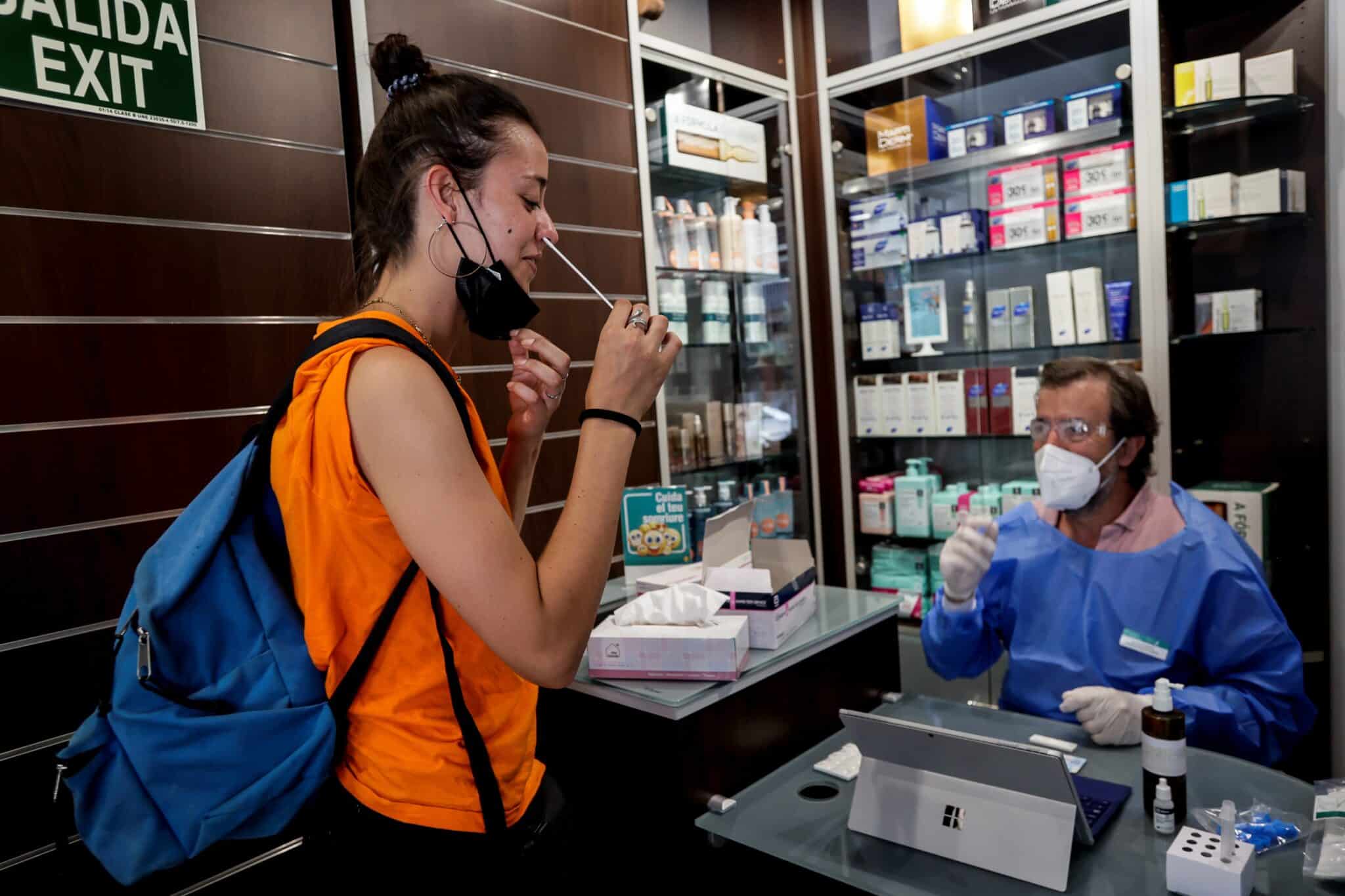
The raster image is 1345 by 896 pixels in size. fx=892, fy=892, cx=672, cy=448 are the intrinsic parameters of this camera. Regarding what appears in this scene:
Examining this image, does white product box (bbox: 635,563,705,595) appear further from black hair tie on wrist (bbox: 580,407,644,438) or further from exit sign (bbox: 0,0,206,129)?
exit sign (bbox: 0,0,206,129)

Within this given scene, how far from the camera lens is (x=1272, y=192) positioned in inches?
119

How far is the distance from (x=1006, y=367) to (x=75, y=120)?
130 inches

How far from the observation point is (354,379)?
3.38 ft

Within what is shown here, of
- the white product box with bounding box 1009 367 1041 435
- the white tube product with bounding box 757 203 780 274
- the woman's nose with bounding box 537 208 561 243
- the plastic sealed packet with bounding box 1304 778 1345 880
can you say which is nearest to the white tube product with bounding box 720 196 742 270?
the white tube product with bounding box 757 203 780 274

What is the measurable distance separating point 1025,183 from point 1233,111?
74cm

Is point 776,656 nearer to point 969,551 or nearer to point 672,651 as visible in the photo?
point 672,651

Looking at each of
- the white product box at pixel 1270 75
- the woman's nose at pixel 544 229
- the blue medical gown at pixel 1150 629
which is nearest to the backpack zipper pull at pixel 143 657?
the woman's nose at pixel 544 229

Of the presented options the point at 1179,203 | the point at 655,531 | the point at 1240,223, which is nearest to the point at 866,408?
the point at 1179,203

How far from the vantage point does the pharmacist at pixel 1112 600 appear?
1961mm

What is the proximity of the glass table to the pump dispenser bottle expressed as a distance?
68mm

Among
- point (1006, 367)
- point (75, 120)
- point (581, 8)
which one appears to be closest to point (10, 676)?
point (75, 120)

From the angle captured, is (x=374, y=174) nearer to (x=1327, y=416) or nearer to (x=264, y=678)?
(x=264, y=678)

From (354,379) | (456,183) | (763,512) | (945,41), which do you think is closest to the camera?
(354,379)

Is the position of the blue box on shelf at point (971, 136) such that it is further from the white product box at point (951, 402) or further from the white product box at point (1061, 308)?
the white product box at point (951, 402)
